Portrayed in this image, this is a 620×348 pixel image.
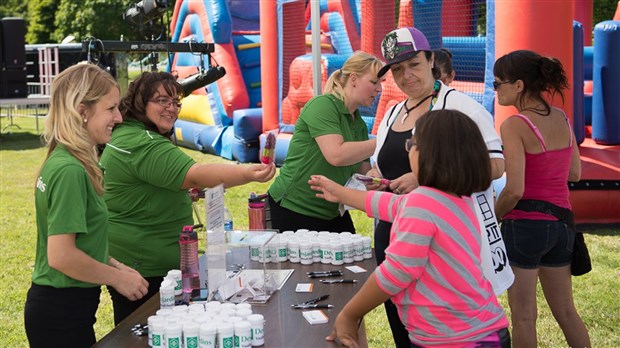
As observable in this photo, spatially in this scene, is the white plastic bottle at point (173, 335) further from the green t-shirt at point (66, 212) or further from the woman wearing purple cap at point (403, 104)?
the woman wearing purple cap at point (403, 104)

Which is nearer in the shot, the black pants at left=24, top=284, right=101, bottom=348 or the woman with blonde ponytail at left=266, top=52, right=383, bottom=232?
the black pants at left=24, top=284, right=101, bottom=348

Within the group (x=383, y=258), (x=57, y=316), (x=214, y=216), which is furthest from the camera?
(x=383, y=258)

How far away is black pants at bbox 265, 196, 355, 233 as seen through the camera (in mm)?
3867

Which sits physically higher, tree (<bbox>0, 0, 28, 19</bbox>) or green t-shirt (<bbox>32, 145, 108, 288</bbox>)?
tree (<bbox>0, 0, 28, 19</bbox>)

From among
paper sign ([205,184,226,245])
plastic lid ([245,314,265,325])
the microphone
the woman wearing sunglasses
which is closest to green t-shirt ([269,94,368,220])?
the woman wearing sunglasses

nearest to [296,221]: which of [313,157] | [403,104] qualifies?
[313,157]

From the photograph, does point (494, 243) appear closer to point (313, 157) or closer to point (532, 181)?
point (532, 181)

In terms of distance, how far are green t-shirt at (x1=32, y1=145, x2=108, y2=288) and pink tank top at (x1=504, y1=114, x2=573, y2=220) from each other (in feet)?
5.71

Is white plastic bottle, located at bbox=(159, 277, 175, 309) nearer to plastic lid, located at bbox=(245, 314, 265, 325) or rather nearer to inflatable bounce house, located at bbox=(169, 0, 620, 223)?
plastic lid, located at bbox=(245, 314, 265, 325)

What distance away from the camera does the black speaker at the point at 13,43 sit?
16.4m

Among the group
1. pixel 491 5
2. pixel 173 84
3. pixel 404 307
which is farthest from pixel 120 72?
pixel 404 307

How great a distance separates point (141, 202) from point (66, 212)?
73 cm

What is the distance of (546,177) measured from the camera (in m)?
3.28

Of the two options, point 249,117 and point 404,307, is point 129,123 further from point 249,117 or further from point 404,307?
point 249,117
